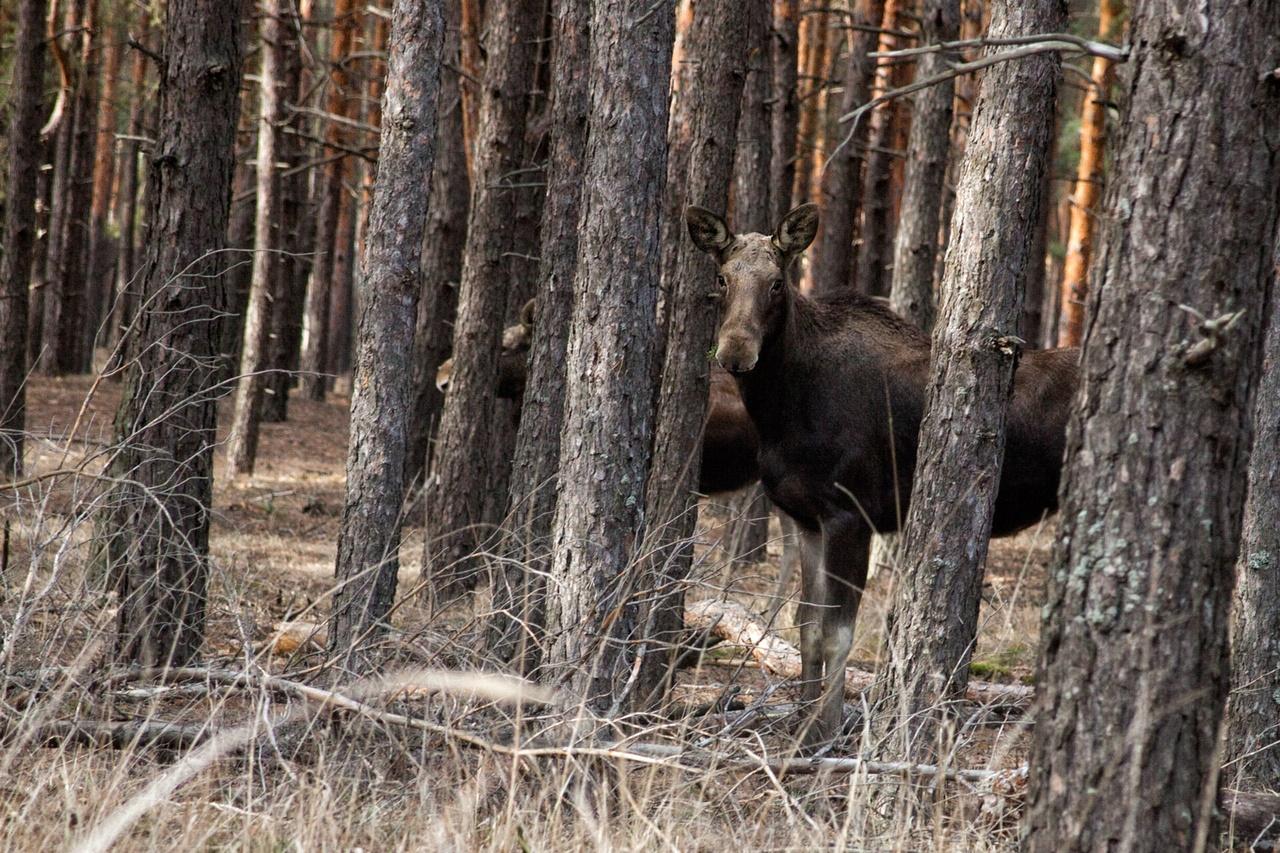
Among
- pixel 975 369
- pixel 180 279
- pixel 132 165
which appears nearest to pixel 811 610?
pixel 975 369

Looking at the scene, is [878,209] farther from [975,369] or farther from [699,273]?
[975,369]

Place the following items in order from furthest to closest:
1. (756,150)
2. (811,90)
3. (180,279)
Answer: (811,90) < (756,150) < (180,279)

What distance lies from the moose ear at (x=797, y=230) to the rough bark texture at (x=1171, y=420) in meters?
3.87

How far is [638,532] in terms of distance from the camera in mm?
5414

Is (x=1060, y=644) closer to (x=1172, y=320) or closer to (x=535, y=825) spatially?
(x=1172, y=320)

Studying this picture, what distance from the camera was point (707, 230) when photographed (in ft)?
23.5

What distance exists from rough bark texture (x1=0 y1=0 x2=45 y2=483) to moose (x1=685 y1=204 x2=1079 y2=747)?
6.77 metres

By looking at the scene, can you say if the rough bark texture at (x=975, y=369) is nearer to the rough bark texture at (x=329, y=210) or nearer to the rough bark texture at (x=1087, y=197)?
the rough bark texture at (x=1087, y=197)

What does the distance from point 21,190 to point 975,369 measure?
9.10 metres

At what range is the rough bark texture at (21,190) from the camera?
10914mm

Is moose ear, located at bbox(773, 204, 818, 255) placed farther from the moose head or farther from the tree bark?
the tree bark

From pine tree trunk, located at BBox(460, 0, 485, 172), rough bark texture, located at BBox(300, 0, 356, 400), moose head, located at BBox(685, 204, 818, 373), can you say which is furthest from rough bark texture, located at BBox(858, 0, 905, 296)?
moose head, located at BBox(685, 204, 818, 373)

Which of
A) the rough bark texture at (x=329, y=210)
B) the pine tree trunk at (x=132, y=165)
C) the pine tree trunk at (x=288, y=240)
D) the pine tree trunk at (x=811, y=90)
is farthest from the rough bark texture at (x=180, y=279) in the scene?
the pine tree trunk at (x=132, y=165)

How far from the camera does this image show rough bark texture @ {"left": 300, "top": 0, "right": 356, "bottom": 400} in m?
17.6
